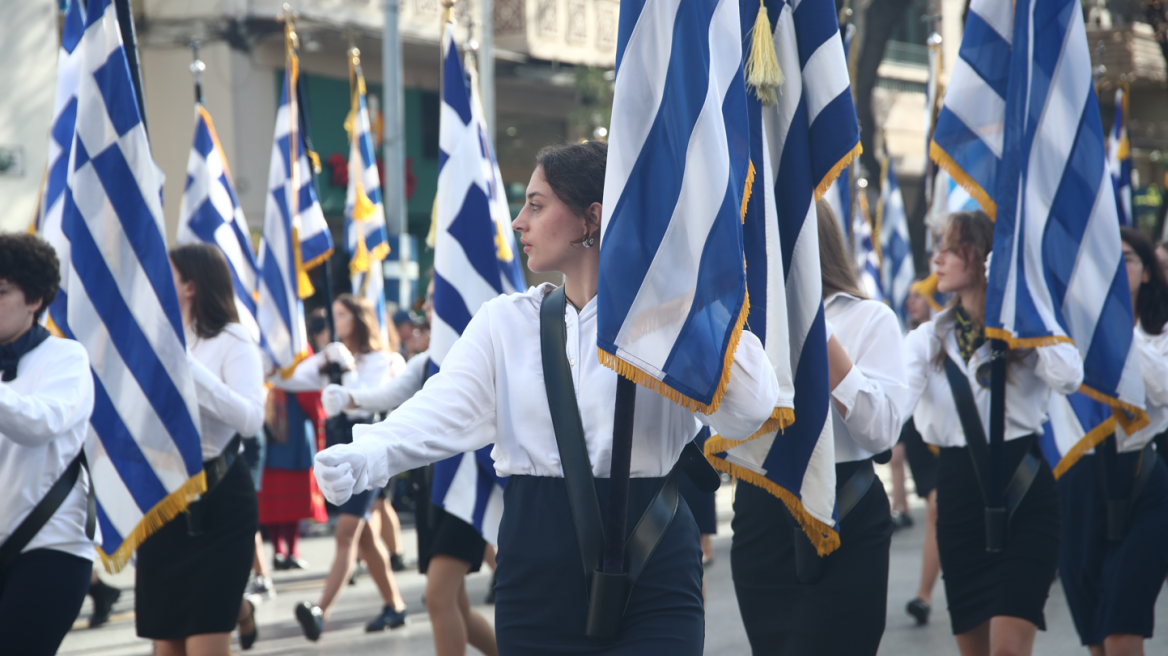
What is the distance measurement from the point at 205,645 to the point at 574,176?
275 cm

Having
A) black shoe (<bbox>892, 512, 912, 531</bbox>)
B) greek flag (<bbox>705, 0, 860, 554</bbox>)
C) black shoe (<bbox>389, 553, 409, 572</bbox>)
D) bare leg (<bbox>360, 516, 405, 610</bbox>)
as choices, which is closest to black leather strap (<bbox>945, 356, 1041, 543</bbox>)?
greek flag (<bbox>705, 0, 860, 554</bbox>)

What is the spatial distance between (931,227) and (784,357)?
6162 millimetres

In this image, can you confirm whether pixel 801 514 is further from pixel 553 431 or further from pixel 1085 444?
pixel 1085 444

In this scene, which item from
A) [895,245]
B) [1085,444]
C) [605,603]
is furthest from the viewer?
[895,245]

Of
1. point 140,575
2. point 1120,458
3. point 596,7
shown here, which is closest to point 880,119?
point 596,7

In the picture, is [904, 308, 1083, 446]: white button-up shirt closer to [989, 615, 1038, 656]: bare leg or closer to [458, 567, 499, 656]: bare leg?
[989, 615, 1038, 656]: bare leg

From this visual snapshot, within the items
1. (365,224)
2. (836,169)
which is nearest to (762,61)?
(836,169)

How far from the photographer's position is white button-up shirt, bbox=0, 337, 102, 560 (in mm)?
3645

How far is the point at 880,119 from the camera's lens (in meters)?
26.0

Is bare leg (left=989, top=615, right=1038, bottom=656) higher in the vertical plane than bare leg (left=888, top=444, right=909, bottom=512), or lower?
higher

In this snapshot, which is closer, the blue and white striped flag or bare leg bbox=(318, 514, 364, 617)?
the blue and white striped flag

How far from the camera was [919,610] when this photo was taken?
7.28m

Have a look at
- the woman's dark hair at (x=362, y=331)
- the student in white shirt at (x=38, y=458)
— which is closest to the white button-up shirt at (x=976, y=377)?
the student in white shirt at (x=38, y=458)

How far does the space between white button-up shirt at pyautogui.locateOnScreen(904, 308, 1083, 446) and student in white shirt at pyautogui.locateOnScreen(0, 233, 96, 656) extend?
3097mm
